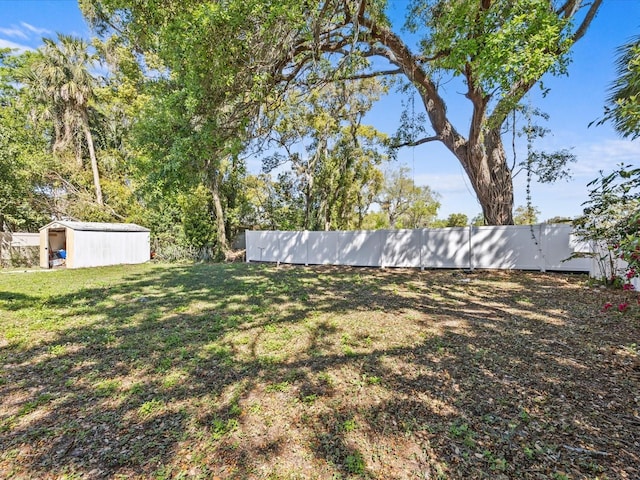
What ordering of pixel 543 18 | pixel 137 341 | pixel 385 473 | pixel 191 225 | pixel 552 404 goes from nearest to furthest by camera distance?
pixel 385 473
pixel 552 404
pixel 137 341
pixel 543 18
pixel 191 225

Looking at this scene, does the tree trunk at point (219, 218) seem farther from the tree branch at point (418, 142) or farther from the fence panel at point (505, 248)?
the fence panel at point (505, 248)

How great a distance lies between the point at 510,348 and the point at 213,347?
9.67 feet

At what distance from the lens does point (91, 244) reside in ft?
36.2

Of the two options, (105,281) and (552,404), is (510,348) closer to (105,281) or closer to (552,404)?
(552,404)

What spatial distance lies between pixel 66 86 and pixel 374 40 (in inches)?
575

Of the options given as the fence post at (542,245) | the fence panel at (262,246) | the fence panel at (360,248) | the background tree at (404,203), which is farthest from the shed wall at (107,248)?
the fence post at (542,245)

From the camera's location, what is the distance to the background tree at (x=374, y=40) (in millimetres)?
4055

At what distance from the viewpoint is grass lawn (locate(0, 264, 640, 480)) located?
5.15ft

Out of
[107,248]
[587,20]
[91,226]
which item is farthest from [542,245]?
[91,226]

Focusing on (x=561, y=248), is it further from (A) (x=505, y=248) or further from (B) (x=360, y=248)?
(B) (x=360, y=248)

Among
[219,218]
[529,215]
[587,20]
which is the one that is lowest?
[219,218]

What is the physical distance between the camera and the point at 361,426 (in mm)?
1828

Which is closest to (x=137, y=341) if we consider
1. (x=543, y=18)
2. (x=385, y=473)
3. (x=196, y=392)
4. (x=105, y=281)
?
(x=196, y=392)

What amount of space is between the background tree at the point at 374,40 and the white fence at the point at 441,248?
6.13 feet
